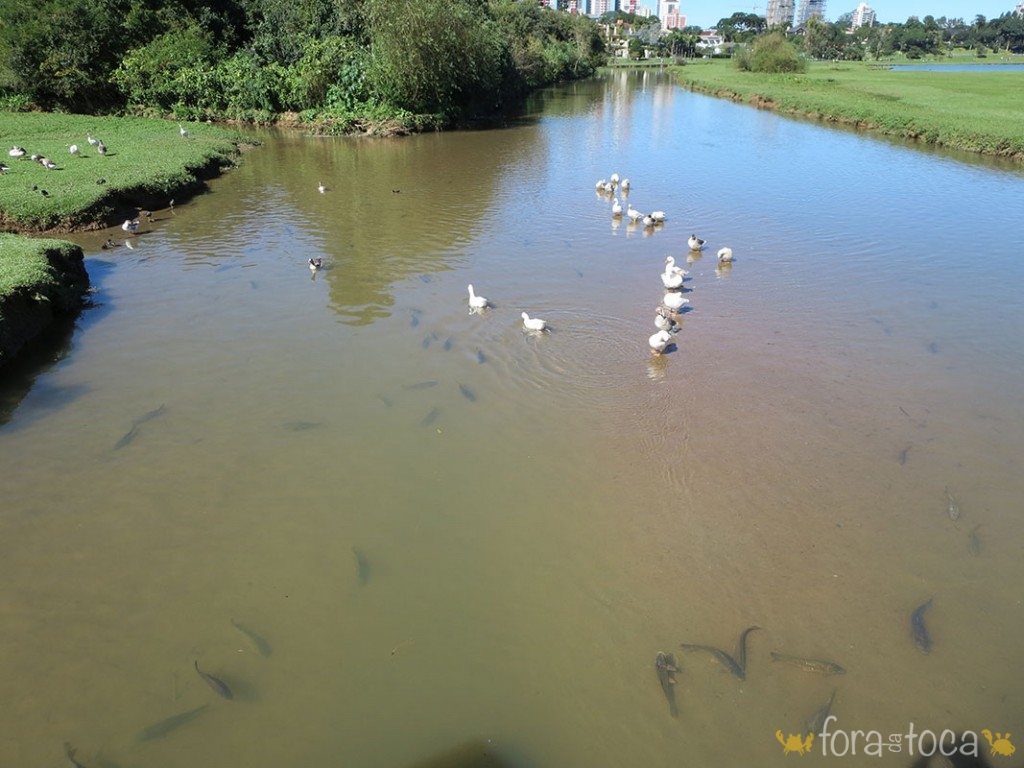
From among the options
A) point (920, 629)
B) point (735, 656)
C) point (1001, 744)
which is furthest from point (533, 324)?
point (1001, 744)

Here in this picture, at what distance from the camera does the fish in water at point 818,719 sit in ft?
16.8

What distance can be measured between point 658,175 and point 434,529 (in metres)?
20.1

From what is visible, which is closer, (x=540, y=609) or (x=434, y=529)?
(x=540, y=609)

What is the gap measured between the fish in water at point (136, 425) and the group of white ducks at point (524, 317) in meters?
5.36

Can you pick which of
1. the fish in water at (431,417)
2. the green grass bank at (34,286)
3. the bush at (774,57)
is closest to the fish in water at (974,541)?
the fish in water at (431,417)

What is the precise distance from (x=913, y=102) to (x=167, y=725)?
47543 mm

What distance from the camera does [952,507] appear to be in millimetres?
7242

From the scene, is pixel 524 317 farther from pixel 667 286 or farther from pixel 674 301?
pixel 667 286

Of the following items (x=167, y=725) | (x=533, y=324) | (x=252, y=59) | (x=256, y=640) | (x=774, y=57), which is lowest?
(x=167, y=725)

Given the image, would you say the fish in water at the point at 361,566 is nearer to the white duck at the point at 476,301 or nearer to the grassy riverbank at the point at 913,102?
the white duck at the point at 476,301

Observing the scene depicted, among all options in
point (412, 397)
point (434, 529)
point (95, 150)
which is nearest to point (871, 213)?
point (412, 397)

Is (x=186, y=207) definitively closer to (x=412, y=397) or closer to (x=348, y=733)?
(x=412, y=397)

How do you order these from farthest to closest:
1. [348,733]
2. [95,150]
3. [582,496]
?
[95,150], [582,496], [348,733]

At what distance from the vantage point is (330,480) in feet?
25.2
